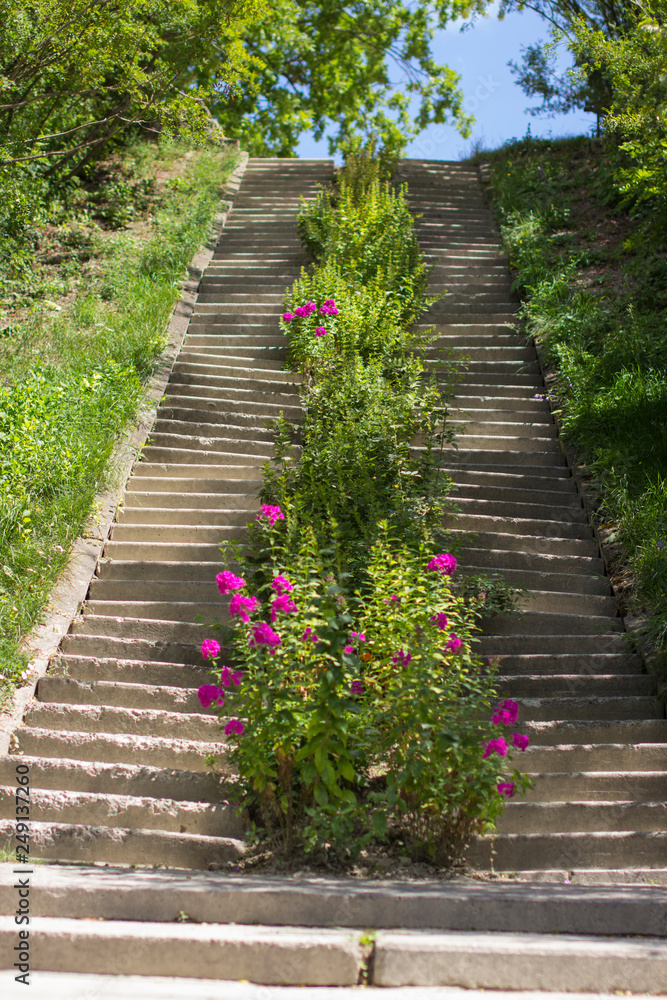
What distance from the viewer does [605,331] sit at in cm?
866

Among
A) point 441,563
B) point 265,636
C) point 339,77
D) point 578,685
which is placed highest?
point 339,77

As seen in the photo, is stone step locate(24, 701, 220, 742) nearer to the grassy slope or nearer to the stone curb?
the stone curb

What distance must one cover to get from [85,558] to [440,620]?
3.18m

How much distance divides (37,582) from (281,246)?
7548 millimetres

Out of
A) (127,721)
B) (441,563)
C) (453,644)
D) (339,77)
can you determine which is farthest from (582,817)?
(339,77)

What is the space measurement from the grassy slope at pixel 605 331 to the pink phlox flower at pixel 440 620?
2065 mm

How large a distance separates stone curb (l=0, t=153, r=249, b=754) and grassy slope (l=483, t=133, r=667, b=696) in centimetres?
385

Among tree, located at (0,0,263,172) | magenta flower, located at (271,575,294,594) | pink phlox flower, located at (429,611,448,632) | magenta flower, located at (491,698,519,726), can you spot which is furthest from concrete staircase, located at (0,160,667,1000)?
tree, located at (0,0,263,172)

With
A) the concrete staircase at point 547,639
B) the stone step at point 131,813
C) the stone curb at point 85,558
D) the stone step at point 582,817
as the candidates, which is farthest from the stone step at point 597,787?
the stone curb at point 85,558

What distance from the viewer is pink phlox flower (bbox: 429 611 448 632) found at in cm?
358

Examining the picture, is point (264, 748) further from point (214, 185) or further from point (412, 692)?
point (214, 185)

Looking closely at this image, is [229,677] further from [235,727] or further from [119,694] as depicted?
[119,694]

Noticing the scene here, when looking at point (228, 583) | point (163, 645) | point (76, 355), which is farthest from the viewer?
point (76, 355)

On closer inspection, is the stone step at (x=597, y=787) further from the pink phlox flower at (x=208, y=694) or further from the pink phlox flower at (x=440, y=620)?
the pink phlox flower at (x=208, y=694)
